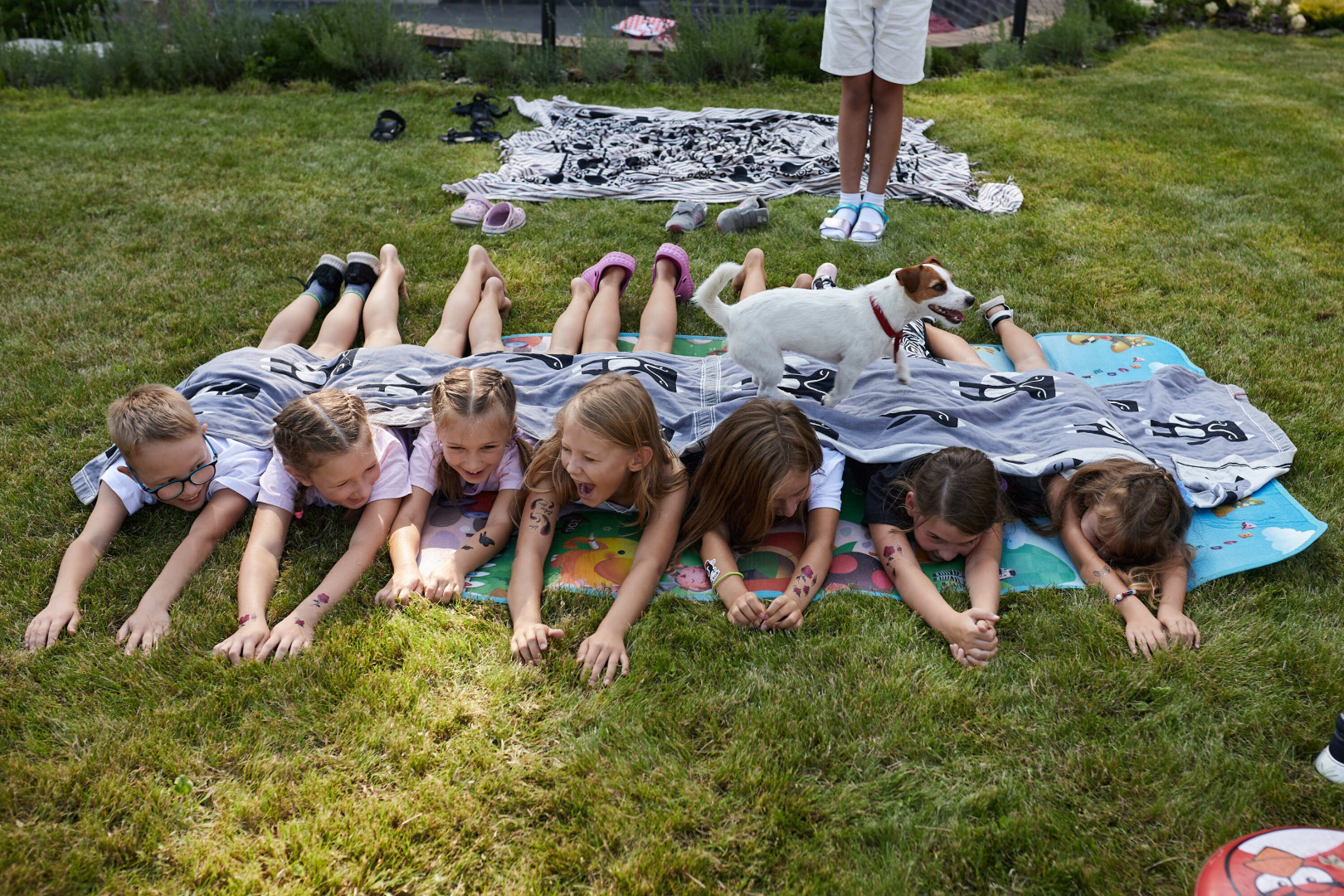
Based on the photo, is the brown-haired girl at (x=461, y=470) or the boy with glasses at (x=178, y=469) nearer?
the boy with glasses at (x=178, y=469)

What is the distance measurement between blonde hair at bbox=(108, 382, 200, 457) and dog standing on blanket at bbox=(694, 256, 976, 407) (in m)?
1.94

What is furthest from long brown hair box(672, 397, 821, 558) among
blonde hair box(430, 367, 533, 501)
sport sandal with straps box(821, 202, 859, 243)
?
sport sandal with straps box(821, 202, 859, 243)

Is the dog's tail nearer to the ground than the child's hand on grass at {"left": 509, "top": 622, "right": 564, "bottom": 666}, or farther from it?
farther from it

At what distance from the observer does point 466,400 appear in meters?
3.00

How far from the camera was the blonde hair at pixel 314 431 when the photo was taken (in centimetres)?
291

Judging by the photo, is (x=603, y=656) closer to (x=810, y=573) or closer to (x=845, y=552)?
(x=810, y=573)

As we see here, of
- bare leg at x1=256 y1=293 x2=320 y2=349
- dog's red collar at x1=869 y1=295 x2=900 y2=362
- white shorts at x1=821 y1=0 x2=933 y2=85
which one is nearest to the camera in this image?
dog's red collar at x1=869 y1=295 x2=900 y2=362

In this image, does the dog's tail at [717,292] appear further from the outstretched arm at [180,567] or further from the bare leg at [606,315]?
the outstretched arm at [180,567]

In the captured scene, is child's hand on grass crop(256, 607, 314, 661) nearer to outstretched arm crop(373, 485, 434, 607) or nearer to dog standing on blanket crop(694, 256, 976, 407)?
outstretched arm crop(373, 485, 434, 607)

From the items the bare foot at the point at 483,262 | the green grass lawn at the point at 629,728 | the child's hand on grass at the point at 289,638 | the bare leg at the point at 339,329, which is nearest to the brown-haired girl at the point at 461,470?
the green grass lawn at the point at 629,728

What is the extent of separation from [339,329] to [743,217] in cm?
259

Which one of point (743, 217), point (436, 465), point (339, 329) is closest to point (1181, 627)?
point (436, 465)

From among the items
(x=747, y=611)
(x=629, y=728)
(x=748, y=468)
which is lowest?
(x=629, y=728)

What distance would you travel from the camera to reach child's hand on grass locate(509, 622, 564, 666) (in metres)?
2.64
